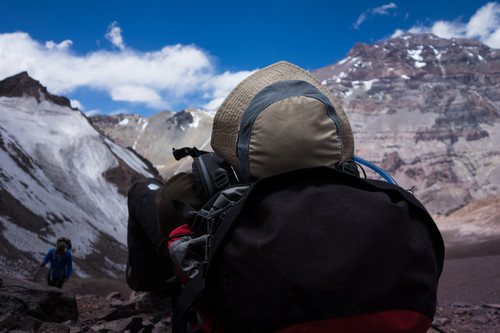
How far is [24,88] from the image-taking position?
26656mm

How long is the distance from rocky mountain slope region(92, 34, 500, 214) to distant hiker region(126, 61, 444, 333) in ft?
290

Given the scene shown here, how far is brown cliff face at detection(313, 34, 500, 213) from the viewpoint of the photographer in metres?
94.8

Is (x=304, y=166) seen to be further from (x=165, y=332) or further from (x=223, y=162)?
(x=165, y=332)

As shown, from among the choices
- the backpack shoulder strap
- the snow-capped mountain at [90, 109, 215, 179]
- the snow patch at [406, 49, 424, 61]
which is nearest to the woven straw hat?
the backpack shoulder strap

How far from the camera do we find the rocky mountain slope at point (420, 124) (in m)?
95.5

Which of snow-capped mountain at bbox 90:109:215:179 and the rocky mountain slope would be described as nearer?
the rocky mountain slope

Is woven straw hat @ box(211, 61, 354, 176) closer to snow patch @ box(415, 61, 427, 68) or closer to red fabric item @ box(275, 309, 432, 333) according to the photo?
red fabric item @ box(275, 309, 432, 333)

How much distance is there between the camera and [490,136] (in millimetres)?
102812

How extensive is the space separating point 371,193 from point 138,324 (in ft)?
7.32

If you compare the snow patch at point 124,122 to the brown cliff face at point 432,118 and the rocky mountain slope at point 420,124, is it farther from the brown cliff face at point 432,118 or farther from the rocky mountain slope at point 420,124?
the brown cliff face at point 432,118

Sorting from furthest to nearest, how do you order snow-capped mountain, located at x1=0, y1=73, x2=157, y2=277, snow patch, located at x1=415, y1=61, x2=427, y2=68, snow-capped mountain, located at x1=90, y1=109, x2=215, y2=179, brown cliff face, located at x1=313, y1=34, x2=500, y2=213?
snow patch, located at x1=415, y1=61, x2=427, y2=68 < snow-capped mountain, located at x1=90, y1=109, x2=215, y2=179 < brown cliff face, located at x1=313, y1=34, x2=500, y2=213 < snow-capped mountain, located at x1=0, y1=73, x2=157, y2=277

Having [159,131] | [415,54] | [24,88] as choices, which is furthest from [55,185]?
[415,54]

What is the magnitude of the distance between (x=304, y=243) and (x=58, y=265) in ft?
28.8

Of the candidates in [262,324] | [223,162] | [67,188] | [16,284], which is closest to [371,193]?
[262,324]
